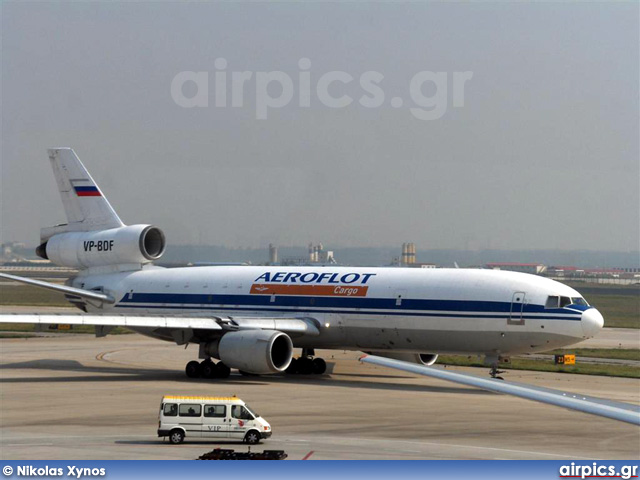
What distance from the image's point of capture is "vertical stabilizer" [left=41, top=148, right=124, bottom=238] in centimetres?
5153

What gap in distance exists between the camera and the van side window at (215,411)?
83.7 ft

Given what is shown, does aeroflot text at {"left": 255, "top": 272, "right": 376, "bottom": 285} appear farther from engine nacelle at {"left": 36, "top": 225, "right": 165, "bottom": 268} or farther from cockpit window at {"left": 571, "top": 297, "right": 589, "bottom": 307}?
cockpit window at {"left": 571, "top": 297, "right": 589, "bottom": 307}

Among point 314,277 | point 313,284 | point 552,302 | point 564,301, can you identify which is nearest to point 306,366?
point 313,284

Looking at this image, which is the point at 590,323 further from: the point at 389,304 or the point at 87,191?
the point at 87,191

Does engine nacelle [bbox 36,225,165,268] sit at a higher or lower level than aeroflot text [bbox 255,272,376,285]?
higher

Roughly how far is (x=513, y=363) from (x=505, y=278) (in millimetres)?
12344

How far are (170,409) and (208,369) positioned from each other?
17.6m

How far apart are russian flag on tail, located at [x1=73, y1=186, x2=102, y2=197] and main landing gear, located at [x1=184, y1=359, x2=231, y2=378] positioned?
12.7m

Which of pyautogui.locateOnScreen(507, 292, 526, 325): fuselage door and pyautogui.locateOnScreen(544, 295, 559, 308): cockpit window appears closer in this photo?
pyautogui.locateOnScreen(544, 295, 559, 308): cockpit window

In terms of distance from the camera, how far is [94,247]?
50812mm

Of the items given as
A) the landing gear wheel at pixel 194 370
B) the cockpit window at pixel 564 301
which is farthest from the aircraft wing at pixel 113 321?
the cockpit window at pixel 564 301

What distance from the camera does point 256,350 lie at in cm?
4031

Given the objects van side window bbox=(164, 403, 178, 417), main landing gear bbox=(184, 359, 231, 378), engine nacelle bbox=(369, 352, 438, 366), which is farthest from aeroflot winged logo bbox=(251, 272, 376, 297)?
van side window bbox=(164, 403, 178, 417)

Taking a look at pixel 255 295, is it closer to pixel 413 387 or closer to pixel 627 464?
pixel 413 387
